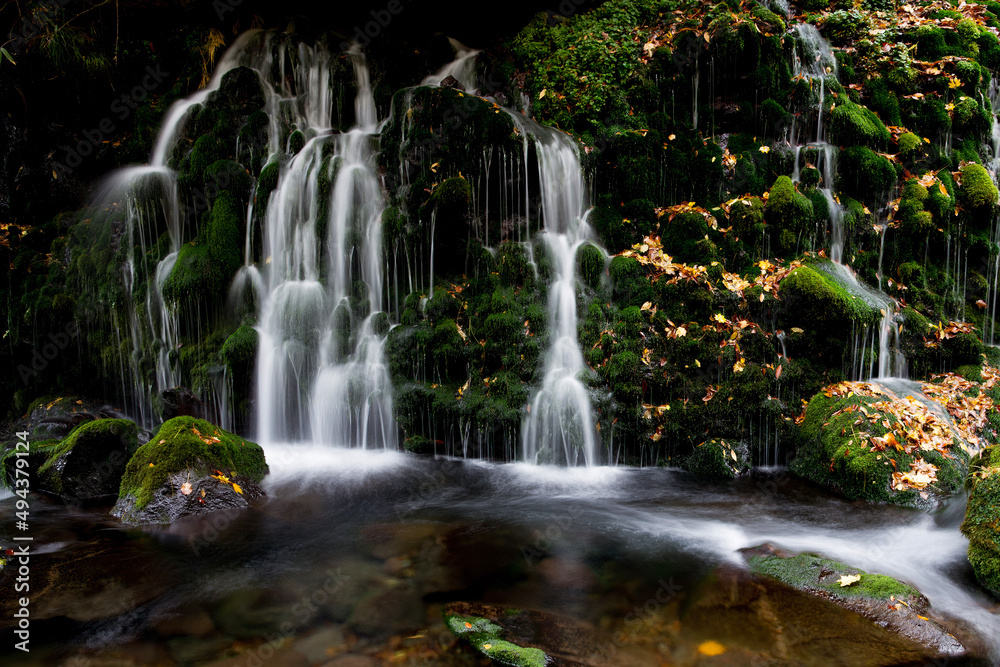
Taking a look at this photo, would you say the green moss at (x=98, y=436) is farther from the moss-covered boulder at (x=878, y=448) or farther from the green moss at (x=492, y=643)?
the moss-covered boulder at (x=878, y=448)

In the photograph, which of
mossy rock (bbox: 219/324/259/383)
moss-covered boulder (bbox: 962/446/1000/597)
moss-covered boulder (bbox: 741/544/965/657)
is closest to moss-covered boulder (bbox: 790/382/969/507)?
moss-covered boulder (bbox: 962/446/1000/597)

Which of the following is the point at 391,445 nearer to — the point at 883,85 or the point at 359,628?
the point at 359,628

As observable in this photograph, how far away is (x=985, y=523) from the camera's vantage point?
405 centimetres

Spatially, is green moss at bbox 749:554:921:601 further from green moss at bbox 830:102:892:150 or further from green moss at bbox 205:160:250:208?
green moss at bbox 205:160:250:208

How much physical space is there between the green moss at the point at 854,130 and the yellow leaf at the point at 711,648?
8.02 m

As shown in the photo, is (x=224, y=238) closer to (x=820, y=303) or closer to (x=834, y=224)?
(x=820, y=303)

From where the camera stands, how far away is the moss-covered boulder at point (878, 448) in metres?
5.71

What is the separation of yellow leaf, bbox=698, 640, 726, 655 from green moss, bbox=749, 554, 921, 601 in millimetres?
1018

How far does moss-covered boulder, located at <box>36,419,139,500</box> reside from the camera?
6195 millimetres

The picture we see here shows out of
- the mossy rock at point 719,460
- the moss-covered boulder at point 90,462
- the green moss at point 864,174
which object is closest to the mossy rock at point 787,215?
the green moss at point 864,174

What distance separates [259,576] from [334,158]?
6.78m

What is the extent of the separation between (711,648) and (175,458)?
526 cm

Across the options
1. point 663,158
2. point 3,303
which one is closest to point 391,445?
point 663,158

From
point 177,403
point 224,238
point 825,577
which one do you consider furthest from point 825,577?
point 224,238
